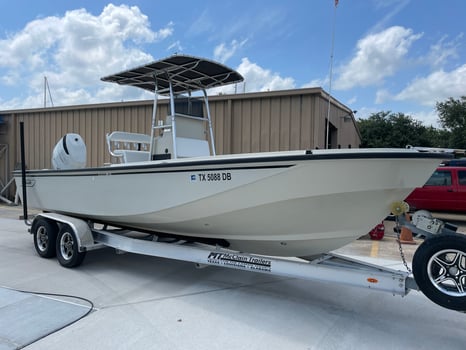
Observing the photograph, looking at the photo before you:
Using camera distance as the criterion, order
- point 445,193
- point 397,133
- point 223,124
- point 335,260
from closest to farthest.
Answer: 1. point 335,260
2. point 445,193
3. point 223,124
4. point 397,133

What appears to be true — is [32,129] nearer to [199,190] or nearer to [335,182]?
[199,190]

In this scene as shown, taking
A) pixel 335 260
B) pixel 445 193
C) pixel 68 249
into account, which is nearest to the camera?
pixel 335 260

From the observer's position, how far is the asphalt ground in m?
2.86

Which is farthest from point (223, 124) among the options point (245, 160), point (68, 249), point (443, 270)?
point (443, 270)

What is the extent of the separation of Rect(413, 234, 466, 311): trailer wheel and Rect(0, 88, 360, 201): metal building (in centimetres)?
556

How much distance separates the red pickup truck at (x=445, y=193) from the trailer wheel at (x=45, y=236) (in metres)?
7.93

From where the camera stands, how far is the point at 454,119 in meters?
30.1

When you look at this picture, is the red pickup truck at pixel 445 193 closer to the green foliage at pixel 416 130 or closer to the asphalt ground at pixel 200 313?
the asphalt ground at pixel 200 313

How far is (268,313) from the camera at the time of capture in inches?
136

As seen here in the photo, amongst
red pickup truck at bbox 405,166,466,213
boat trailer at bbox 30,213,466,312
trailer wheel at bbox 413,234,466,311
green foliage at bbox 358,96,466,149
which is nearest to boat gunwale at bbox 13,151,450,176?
boat trailer at bbox 30,213,466,312

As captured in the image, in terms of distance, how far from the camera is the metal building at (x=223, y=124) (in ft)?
27.2

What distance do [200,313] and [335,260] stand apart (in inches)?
57.7

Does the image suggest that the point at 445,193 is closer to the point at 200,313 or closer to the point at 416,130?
the point at 200,313

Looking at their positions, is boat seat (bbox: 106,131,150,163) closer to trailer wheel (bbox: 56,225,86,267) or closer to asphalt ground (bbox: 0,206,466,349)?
trailer wheel (bbox: 56,225,86,267)
